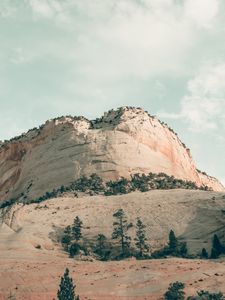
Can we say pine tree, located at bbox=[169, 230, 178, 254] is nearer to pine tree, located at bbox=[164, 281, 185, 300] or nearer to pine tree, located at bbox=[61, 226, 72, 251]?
pine tree, located at bbox=[61, 226, 72, 251]

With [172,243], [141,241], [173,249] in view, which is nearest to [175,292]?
[173,249]

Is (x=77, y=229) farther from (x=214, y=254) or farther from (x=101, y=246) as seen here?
(x=214, y=254)

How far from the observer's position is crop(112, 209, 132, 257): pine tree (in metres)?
80.2

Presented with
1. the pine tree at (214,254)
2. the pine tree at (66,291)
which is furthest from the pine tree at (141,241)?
the pine tree at (66,291)

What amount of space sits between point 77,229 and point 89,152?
40.6 metres

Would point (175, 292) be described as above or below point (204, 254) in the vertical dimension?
below

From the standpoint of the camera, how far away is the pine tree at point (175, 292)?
59.5 metres

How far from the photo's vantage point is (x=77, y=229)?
8400cm

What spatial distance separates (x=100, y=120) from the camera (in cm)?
13838

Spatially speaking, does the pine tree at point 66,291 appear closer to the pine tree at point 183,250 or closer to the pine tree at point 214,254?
the pine tree at point 183,250

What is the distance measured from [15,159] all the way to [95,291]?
268ft

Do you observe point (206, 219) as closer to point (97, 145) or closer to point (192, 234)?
point (192, 234)

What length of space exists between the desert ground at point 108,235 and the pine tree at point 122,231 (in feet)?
4.34

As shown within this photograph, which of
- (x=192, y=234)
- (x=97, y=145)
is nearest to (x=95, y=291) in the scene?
(x=192, y=234)
